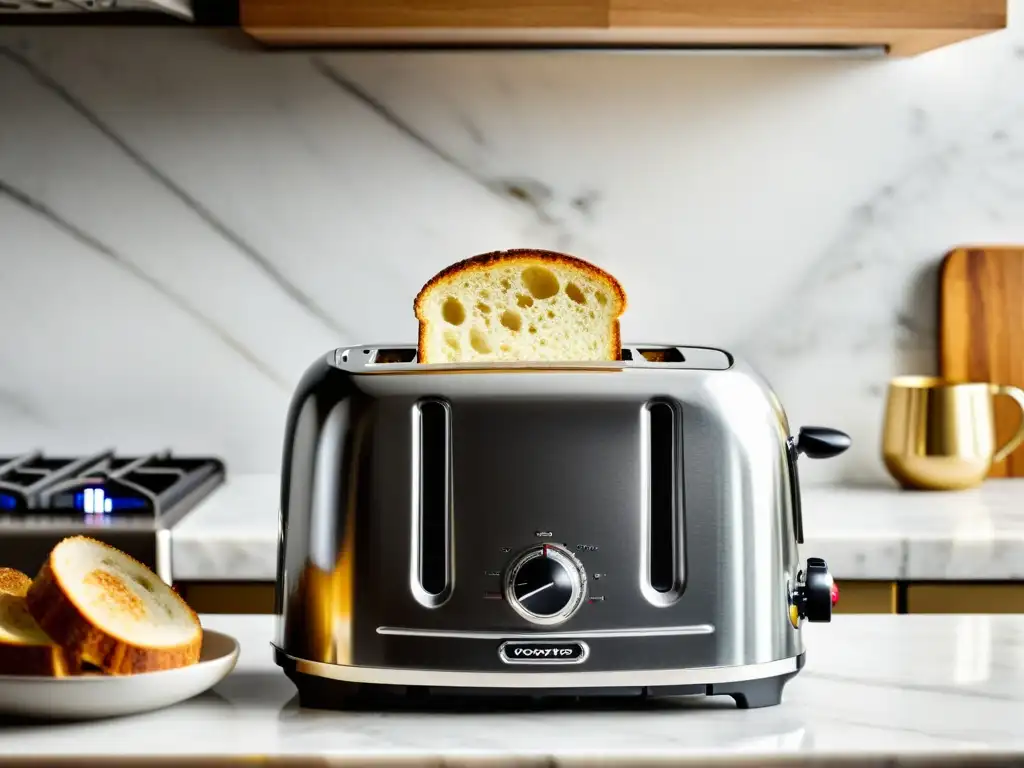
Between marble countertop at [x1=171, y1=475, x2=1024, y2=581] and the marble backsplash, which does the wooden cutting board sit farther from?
marble countertop at [x1=171, y1=475, x2=1024, y2=581]

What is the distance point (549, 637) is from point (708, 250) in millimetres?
1332

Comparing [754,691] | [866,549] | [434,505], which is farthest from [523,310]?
[866,549]

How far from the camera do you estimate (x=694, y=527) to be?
801mm

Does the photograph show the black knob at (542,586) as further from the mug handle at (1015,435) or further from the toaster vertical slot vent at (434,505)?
the mug handle at (1015,435)

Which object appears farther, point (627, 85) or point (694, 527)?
point (627, 85)

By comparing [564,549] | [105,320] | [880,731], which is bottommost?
[880,731]

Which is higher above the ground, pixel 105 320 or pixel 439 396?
pixel 105 320

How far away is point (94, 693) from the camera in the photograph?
76 cm

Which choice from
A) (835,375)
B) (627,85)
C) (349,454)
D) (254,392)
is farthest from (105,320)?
(349,454)

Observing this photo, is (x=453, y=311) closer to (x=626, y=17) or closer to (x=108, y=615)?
(x=108, y=615)

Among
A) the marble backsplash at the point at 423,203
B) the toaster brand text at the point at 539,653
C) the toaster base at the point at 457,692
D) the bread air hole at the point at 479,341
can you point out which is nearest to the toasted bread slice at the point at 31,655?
the toaster base at the point at 457,692

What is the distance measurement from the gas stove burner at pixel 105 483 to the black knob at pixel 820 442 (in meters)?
0.99

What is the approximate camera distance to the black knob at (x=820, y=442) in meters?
0.87

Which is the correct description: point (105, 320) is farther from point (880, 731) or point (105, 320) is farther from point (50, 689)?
point (880, 731)
